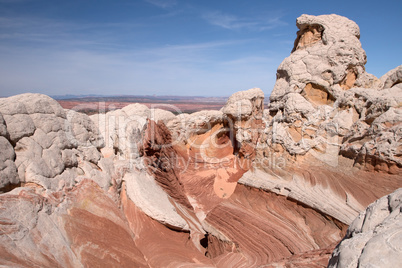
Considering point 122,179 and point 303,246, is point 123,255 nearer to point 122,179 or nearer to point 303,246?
point 122,179

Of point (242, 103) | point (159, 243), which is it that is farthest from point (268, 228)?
point (242, 103)

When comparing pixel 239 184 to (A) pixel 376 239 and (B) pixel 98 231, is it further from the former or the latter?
(A) pixel 376 239

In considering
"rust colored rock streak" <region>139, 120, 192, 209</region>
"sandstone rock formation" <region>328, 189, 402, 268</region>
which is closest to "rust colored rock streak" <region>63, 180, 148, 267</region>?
"rust colored rock streak" <region>139, 120, 192, 209</region>

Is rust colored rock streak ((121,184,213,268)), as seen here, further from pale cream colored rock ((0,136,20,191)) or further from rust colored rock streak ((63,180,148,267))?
pale cream colored rock ((0,136,20,191))

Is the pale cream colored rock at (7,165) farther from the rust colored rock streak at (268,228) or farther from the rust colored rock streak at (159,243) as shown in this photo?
the rust colored rock streak at (268,228)

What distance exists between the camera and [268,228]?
15.7 ft

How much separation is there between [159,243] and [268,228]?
6.67 feet

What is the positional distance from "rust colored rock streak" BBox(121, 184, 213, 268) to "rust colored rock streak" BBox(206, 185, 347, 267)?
54 centimetres

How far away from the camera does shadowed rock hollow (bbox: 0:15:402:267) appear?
2.75m

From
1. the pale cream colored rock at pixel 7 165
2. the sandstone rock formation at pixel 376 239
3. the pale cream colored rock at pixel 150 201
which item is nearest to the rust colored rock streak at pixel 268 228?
the pale cream colored rock at pixel 150 201

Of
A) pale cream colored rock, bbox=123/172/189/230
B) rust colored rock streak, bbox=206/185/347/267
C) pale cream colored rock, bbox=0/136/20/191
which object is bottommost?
rust colored rock streak, bbox=206/185/347/267

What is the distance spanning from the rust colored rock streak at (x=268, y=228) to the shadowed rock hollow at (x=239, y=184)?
0.02 metres

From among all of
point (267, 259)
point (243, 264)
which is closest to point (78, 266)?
point (243, 264)

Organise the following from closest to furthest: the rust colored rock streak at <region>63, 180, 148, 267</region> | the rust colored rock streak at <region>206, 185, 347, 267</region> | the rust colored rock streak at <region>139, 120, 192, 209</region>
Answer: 1. the rust colored rock streak at <region>63, 180, 148, 267</region>
2. the rust colored rock streak at <region>206, 185, 347, 267</region>
3. the rust colored rock streak at <region>139, 120, 192, 209</region>
